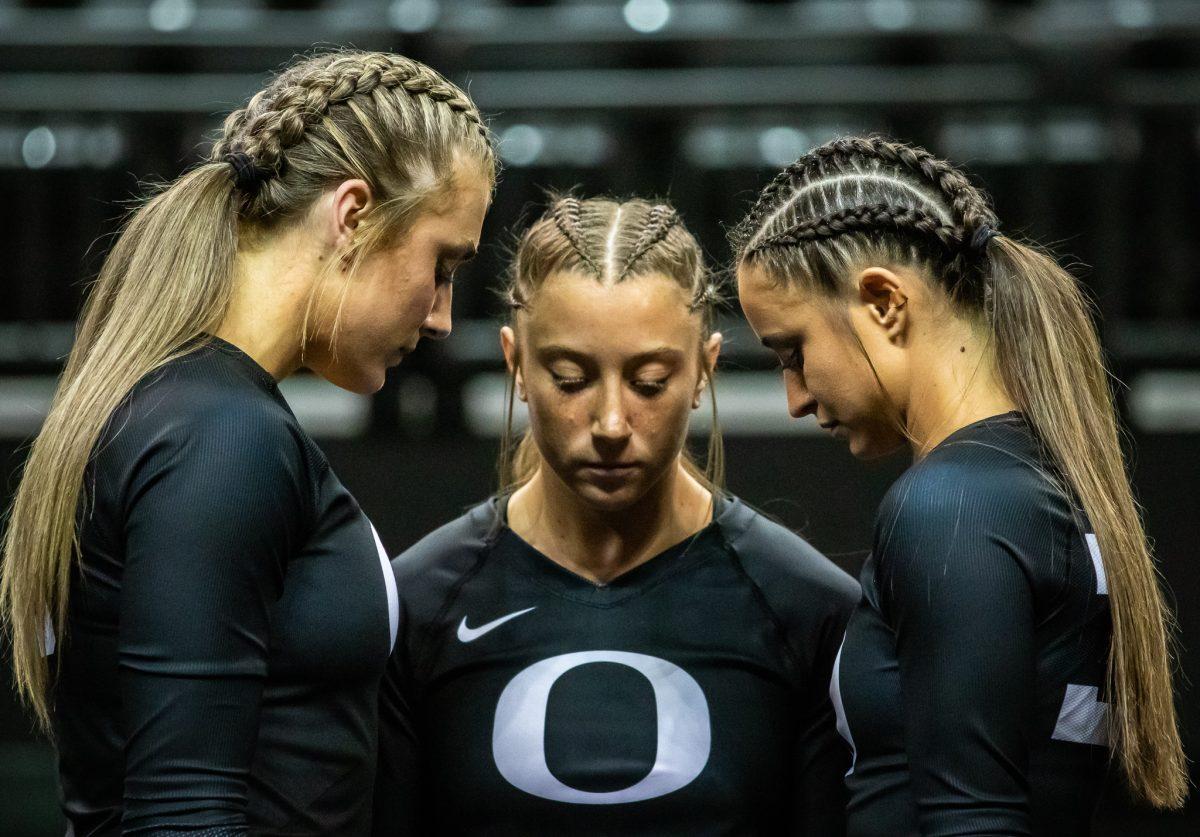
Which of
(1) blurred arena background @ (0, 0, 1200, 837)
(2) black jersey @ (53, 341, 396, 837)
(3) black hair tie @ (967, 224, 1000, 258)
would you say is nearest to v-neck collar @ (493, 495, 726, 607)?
(2) black jersey @ (53, 341, 396, 837)

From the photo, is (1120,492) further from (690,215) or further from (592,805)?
(690,215)

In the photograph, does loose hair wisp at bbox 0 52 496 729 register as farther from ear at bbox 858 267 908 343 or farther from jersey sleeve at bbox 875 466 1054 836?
jersey sleeve at bbox 875 466 1054 836

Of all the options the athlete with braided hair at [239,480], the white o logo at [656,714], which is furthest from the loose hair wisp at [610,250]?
the white o logo at [656,714]

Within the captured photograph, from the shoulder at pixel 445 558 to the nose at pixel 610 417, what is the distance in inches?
9.2

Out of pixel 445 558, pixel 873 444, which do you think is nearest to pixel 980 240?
pixel 873 444

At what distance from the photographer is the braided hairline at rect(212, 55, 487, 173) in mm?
1314

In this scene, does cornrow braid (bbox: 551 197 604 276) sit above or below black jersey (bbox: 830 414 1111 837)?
above

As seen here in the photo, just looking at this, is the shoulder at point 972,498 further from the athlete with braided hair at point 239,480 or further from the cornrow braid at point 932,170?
the athlete with braided hair at point 239,480

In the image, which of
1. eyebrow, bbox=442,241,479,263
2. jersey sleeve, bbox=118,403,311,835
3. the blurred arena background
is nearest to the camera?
jersey sleeve, bbox=118,403,311,835

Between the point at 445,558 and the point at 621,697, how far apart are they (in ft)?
0.91

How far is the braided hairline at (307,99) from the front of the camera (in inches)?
51.8

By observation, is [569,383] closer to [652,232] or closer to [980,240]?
[652,232]

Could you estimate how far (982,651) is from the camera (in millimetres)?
1140

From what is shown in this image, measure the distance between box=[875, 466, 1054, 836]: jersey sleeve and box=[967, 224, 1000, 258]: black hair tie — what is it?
27 cm
